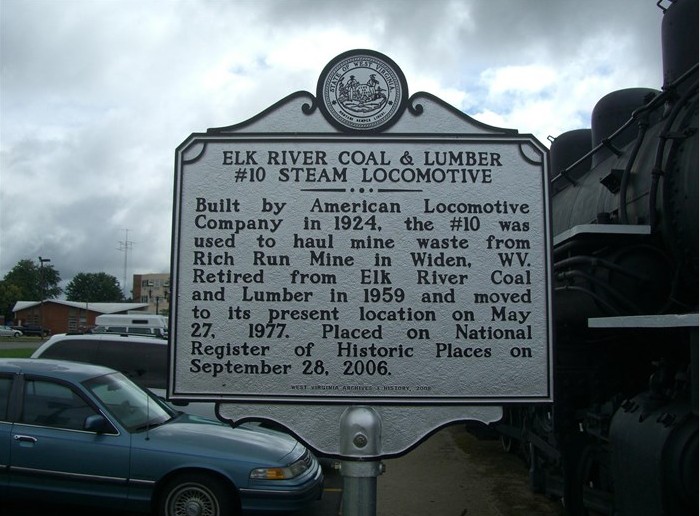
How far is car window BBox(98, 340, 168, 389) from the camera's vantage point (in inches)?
348

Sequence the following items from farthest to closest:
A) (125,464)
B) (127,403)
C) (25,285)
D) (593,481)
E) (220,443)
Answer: (25,285) < (127,403) < (220,443) < (125,464) < (593,481)

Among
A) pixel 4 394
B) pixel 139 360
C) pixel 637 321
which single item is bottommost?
pixel 4 394

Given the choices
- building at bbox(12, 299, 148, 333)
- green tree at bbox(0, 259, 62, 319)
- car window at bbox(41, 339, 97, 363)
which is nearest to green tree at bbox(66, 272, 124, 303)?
green tree at bbox(0, 259, 62, 319)

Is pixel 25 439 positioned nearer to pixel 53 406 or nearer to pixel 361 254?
pixel 53 406

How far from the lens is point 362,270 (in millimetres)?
2812

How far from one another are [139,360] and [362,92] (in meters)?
7.05

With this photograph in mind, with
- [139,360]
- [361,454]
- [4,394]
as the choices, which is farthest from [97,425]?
[361,454]

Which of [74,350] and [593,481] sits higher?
[74,350]

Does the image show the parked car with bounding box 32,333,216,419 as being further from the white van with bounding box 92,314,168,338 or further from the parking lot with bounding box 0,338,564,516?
the white van with bounding box 92,314,168,338

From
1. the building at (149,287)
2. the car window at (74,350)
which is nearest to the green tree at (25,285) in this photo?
the building at (149,287)

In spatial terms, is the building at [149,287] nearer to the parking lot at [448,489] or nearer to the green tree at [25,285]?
the green tree at [25,285]

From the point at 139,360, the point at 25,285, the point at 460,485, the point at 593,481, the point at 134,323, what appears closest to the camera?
the point at 593,481

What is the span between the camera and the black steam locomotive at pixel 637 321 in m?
3.38

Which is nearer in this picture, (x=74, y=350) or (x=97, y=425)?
(x=97, y=425)
